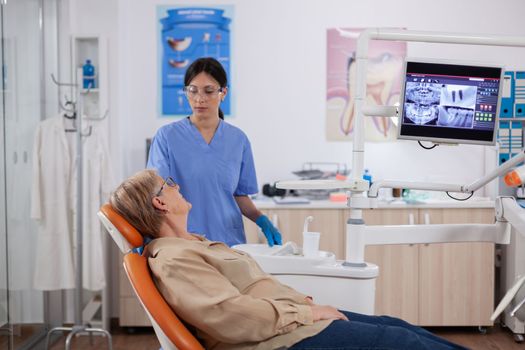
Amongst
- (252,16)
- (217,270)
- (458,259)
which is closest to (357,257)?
(217,270)

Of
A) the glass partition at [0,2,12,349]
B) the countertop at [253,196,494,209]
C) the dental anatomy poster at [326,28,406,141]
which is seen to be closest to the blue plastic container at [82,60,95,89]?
the glass partition at [0,2,12,349]

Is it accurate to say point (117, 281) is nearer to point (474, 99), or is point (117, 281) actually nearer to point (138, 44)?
point (138, 44)

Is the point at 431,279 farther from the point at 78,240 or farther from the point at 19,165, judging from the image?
the point at 19,165

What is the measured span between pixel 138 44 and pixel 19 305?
5.93ft

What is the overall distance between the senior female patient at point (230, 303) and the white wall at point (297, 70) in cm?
234

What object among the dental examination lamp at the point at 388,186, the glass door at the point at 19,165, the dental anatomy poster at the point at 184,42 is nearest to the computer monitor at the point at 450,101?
the dental examination lamp at the point at 388,186

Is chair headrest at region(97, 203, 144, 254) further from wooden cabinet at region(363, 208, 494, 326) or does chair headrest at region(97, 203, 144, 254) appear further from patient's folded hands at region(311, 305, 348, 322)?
wooden cabinet at region(363, 208, 494, 326)

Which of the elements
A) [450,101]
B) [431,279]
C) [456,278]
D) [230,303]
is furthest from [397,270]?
[230,303]

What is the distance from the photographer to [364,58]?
79.4 inches

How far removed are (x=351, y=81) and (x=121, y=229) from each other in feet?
8.71

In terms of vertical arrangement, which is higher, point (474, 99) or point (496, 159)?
point (474, 99)

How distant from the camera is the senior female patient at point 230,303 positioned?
1488mm

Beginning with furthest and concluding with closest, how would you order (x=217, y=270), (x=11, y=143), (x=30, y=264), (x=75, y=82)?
(x=75, y=82) → (x=30, y=264) → (x=11, y=143) → (x=217, y=270)

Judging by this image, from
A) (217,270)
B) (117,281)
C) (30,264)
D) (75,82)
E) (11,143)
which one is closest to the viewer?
(217,270)
